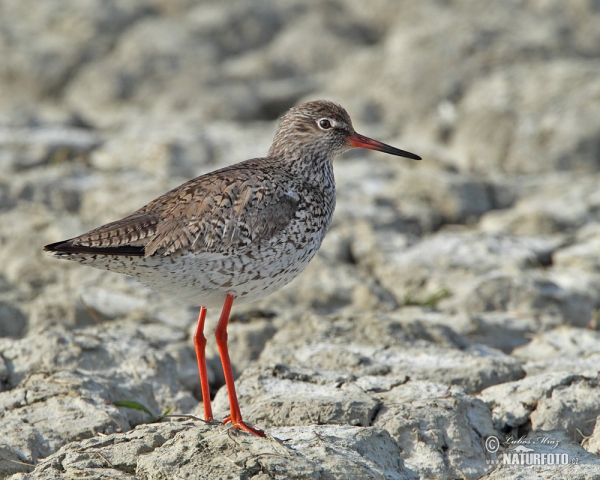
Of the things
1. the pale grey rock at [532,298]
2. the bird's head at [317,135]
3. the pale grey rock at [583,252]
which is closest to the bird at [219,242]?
the bird's head at [317,135]

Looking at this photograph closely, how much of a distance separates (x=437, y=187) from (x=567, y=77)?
9.97 feet

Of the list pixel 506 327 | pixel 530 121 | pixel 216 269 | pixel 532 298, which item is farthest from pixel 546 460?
pixel 530 121

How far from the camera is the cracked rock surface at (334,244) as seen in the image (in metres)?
4.61

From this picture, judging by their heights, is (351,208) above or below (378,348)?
above

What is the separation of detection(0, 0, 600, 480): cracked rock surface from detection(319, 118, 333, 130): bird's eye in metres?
1.56

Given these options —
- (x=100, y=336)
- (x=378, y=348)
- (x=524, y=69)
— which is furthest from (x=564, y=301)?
(x=524, y=69)

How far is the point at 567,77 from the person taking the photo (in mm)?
10492

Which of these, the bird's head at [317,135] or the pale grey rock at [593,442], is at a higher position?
the bird's head at [317,135]

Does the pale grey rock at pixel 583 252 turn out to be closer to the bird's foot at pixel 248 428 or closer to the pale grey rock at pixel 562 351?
the pale grey rock at pixel 562 351

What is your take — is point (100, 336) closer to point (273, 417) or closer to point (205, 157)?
point (273, 417)

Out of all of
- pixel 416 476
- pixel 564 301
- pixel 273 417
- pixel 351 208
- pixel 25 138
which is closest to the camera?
pixel 416 476

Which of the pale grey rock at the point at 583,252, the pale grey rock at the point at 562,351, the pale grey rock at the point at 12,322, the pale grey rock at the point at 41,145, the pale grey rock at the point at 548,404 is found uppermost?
the pale grey rock at the point at 41,145

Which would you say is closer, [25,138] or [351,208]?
[351,208]

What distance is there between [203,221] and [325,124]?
1464 mm
